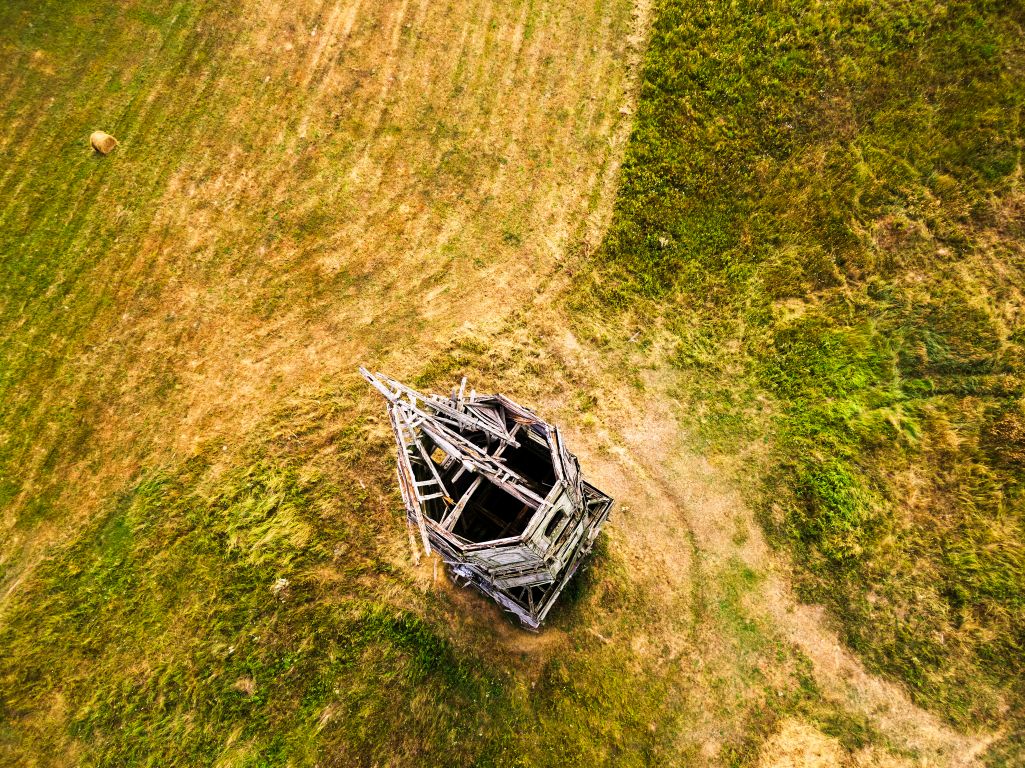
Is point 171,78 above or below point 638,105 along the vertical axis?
below

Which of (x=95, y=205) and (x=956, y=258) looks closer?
(x=956, y=258)

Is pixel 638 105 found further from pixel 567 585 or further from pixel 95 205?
pixel 95 205

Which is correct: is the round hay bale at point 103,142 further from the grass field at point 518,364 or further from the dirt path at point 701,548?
the dirt path at point 701,548

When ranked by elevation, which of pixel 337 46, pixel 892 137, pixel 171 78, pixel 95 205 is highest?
pixel 892 137

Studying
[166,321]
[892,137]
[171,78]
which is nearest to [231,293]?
[166,321]

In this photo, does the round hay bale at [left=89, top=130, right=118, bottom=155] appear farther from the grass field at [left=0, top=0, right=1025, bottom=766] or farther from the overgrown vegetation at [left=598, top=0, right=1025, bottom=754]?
the overgrown vegetation at [left=598, top=0, right=1025, bottom=754]

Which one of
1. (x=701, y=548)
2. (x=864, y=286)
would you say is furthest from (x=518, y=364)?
(x=864, y=286)
